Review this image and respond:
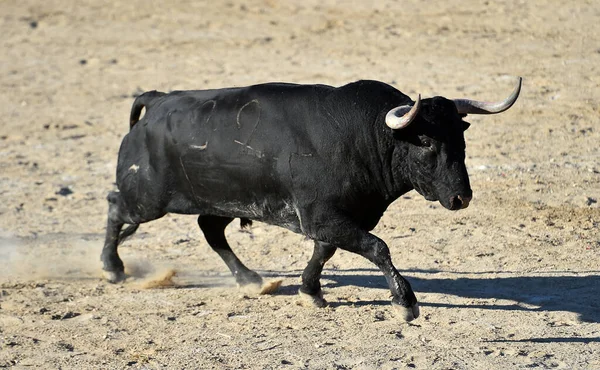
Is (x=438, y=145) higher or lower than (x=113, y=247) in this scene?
higher

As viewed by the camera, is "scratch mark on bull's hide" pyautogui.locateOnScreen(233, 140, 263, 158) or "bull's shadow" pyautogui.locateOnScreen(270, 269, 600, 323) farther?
"bull's shadow" pyautogui.locateOnScreen(270, 269, 600, 323)

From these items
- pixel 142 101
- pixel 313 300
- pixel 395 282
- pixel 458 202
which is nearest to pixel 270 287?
pixel 313 300

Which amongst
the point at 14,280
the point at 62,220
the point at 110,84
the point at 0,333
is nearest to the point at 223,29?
the point at 110,84

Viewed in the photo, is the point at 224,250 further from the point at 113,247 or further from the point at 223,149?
the point at 223,149

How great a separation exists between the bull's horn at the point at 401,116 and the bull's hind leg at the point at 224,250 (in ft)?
6.48

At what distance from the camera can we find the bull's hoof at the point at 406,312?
24.8 feet

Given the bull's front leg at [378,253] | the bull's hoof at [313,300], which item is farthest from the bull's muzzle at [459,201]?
the bull's hoof at [313,300]

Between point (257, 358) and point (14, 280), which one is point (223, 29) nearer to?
point (14, 280)

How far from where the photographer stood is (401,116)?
24.9 ft

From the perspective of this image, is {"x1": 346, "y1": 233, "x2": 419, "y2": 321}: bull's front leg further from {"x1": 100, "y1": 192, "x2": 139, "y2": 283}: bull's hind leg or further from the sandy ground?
{"x1": 100, "y1": 192, "x2": 139, "y2": 283}: bull's hind leg

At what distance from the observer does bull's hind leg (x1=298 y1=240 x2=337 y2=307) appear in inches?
328

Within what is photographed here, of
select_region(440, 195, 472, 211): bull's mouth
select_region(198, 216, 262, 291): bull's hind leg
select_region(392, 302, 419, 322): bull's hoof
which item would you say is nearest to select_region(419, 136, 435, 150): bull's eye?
select_region(440, 195, 472, 211): bull's mouth

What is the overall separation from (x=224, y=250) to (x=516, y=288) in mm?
2282

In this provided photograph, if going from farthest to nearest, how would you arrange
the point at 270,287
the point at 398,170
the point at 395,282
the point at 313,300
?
1. the point at 270,287
2. the point at 313,300
3. the point at 398,170
4. the point at 395,282
